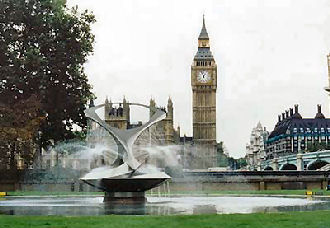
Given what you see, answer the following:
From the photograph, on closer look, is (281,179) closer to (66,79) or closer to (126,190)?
(66,79)

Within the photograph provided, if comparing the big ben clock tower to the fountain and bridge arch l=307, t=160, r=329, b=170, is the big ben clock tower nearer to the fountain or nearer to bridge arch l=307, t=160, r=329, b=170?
bridge arch l=307, t=160, r=329, b=170

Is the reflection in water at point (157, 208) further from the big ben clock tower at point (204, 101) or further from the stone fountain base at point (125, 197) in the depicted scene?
the big ben clock tower at point (204, 101)

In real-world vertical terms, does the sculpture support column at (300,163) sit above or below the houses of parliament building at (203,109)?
below

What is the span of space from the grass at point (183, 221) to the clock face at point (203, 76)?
456 ft

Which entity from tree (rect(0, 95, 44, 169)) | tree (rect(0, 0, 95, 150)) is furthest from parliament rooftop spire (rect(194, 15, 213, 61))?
tree (rect(0, 95, 44, 169))

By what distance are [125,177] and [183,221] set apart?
7.45 m

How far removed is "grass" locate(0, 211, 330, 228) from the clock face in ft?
456

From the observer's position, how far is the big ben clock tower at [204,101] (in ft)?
471

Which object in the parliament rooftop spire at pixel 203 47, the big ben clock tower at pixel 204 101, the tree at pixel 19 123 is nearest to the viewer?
the tree at pixel 19 123

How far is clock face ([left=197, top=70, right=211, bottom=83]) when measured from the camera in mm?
153500

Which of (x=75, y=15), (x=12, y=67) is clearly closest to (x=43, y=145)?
(x=12, y=67)

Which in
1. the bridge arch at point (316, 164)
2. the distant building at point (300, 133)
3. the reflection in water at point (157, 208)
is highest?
the distant building at point (300, 133)

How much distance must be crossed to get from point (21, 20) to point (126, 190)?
2036cm

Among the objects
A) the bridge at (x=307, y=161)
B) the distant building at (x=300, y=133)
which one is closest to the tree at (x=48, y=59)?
the bridge at (x=307, y=161)
